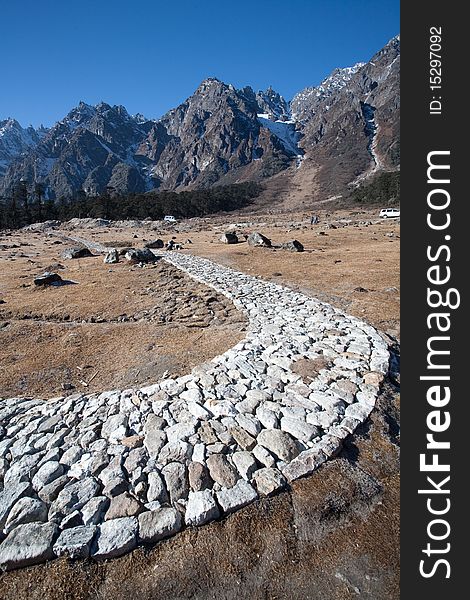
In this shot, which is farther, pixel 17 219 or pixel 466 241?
pixel 17 219

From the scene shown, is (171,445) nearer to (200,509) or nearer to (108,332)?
(200,509)

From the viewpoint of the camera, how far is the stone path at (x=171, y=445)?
12.6ft

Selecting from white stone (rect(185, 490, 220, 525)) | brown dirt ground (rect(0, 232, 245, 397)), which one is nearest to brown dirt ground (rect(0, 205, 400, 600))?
white stone (rect(185, 490, 220, 525))

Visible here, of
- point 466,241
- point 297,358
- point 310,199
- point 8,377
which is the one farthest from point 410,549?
point 310,199

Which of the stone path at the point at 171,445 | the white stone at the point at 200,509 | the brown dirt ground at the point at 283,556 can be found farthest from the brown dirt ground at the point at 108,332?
the brown dirt ground at the point at 283,556

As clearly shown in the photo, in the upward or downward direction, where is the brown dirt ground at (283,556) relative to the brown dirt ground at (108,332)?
downward

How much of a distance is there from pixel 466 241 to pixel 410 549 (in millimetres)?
3177

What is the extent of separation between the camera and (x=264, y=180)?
185 metres

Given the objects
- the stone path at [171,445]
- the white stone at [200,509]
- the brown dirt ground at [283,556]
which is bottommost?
the brown dirt ground at [283,556]

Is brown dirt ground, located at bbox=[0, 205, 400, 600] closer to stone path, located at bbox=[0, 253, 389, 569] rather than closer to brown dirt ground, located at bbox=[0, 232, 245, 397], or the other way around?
stone path, located at bbox=[0, 253, 389, 569]

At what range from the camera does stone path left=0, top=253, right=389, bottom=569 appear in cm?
385

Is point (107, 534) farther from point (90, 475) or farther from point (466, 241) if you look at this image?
point (466, 241)

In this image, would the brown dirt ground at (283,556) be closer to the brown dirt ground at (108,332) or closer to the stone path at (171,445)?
the stone path at (171,445)

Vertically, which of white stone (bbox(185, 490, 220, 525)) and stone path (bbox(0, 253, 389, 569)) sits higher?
stone path (bbox(0, 253, 389, 569))
